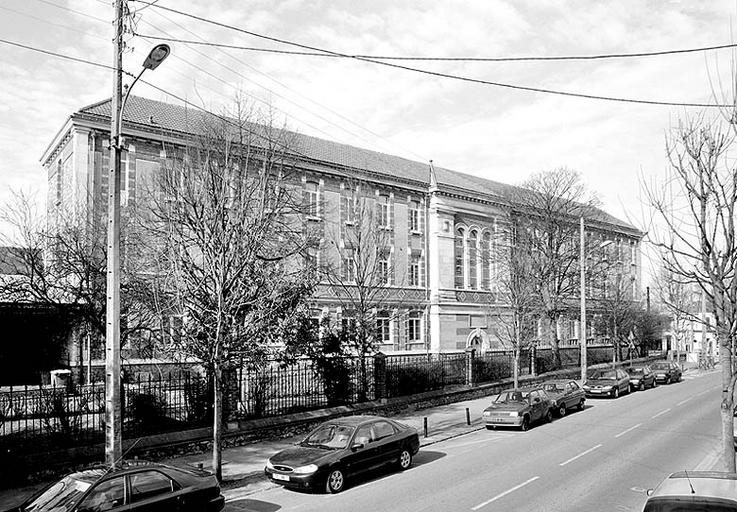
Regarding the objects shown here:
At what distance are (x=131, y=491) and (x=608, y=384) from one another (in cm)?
2775

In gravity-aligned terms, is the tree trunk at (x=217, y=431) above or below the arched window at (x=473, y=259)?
below

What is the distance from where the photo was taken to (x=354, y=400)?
2430 cm

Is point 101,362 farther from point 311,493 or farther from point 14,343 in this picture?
point 311,493

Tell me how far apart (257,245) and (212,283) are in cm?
144

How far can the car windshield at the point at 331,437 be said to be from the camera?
14.3 meters

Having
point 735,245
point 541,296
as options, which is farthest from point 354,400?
point 541,296

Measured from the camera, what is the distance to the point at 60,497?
9266 millimetres

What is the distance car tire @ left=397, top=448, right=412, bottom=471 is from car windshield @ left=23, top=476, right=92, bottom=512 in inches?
317

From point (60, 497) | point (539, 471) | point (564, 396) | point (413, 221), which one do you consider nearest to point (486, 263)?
point (413, 221)

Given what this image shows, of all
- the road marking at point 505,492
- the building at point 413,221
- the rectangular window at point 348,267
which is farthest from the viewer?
the building at point 413,221

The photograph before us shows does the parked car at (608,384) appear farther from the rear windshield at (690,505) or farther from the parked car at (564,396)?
the rear windshield at (690,505)

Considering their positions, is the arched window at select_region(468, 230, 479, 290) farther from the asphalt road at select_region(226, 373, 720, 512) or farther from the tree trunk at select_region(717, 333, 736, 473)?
the tree trunk at select_region(717, 333, 736, 473)

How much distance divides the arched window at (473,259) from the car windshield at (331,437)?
38.2m

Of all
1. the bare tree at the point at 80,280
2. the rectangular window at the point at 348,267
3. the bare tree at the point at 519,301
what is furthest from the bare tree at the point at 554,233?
the bare tree at the point at 80,280
